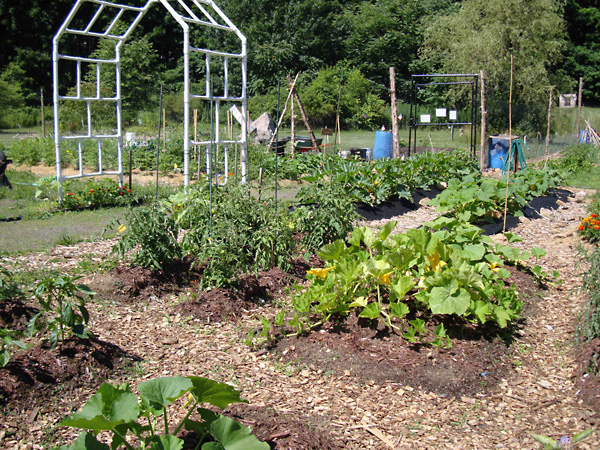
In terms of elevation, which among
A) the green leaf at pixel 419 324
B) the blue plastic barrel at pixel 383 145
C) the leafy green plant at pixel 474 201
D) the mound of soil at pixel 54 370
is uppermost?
the blue plastic barrel at pixel 383 145

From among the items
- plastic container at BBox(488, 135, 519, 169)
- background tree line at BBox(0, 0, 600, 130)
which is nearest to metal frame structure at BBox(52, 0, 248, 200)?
plastic container at BBox(488, 135, 519, 169)

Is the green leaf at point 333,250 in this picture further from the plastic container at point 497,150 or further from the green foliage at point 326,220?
the plastic container at point 497,150

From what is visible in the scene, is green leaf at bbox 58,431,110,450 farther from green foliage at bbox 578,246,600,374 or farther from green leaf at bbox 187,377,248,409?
green foliage at bbox 578,246,600,374

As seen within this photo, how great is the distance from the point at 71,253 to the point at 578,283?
4.87 metres

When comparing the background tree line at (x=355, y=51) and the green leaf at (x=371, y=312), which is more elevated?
the background tree line at (x=355, y=51)

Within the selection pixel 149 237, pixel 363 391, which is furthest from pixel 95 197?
pixel 363 391

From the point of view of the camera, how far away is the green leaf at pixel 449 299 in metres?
3.51

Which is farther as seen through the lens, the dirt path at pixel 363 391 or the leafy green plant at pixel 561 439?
the dirt path at pixel 363 391

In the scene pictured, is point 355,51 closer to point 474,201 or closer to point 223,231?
point 474,201

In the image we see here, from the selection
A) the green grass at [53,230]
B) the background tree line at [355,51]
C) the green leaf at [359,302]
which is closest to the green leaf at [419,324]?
the green leaf at [359,302]

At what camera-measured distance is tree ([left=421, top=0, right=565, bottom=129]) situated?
797 inches

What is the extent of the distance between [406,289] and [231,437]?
Answer: 180cm

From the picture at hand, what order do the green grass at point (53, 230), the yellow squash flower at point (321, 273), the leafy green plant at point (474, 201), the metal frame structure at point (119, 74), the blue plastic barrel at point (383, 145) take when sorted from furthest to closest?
1. the blue plastic barrel at point (383, 145)
2. the metal frame structure at point (119, 74)
3. the leafy green plant at point (474, 201)
4. the green grass at point (53, 230)
5. the yellow squash flower at point (321, 273)

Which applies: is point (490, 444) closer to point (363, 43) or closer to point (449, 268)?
point (449, 268)
